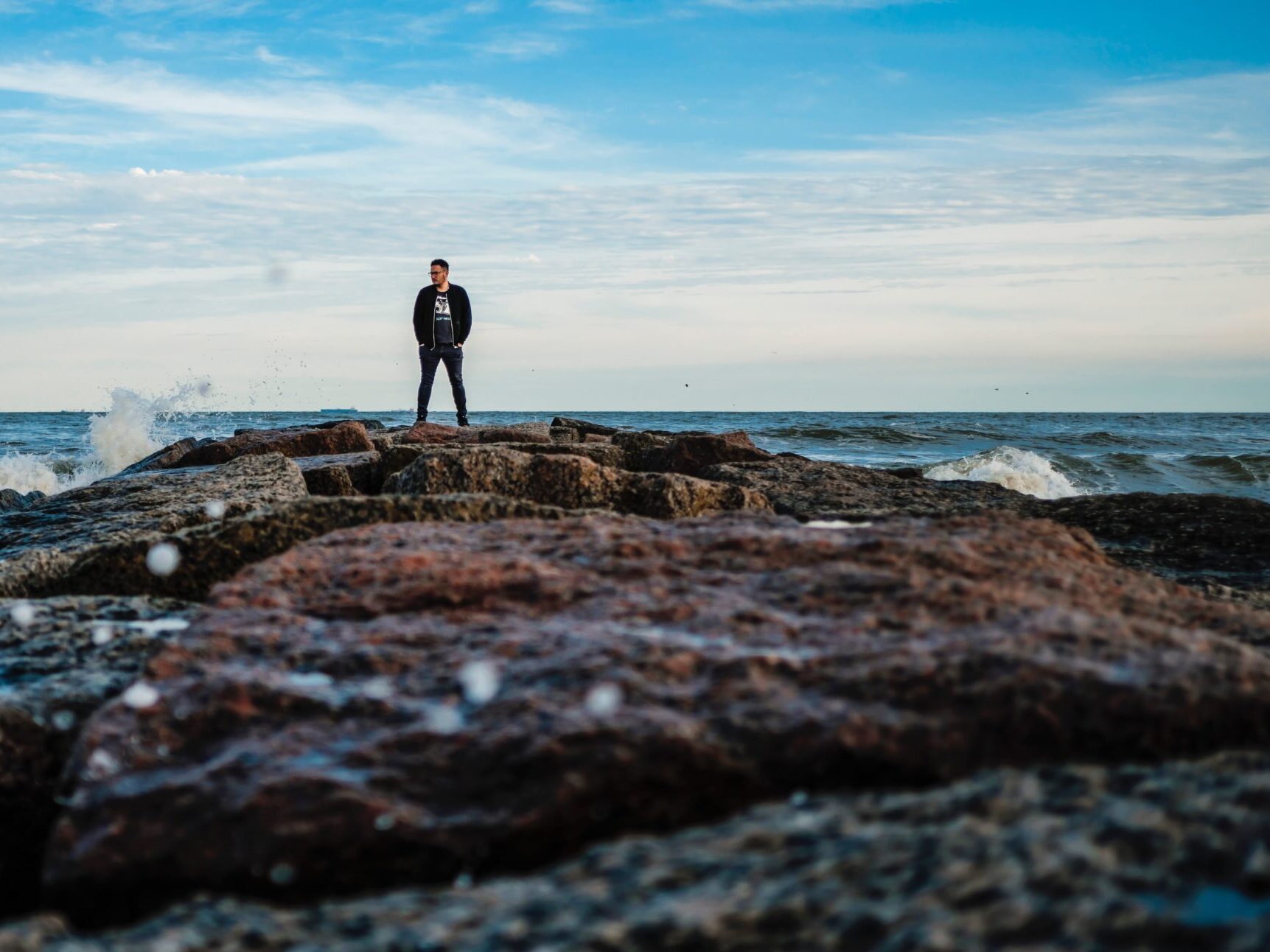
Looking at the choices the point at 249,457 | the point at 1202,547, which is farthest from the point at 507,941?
the point at 249,457

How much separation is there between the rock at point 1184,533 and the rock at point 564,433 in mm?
6623

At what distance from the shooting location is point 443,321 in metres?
11.9

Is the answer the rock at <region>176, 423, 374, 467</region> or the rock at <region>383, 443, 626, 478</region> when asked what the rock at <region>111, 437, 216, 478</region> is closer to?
the rock at <region>176, 423, 374, 467</region>

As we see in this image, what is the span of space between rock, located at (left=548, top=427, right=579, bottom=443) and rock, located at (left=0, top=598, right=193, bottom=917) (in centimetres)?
768

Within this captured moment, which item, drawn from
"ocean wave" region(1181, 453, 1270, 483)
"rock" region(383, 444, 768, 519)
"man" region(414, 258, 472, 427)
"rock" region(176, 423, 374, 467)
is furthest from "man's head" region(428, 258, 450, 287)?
"ocean wave" region(1181, 453, 1270, 483)

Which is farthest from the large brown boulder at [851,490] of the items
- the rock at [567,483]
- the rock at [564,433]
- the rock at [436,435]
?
the rock at [564,433]

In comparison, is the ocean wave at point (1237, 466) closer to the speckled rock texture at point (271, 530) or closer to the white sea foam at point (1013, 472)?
the white sea foam at point (1013, 472)

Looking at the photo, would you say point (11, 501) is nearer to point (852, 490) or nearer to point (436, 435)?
point (436, 435)

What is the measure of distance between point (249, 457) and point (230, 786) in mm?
3981

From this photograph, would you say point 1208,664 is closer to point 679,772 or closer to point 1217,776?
point 1217,776

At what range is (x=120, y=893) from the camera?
1.38 m

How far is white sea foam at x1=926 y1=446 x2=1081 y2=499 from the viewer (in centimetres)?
1455

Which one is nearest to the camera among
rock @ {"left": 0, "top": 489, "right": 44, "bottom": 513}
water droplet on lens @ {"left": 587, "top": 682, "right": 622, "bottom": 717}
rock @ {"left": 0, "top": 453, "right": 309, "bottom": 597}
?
water droplet on lens @ {"left": 587, "top": 682, "right": 622, "bottom": 717}

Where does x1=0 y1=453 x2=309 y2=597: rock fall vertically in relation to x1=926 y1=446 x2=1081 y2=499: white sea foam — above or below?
above
